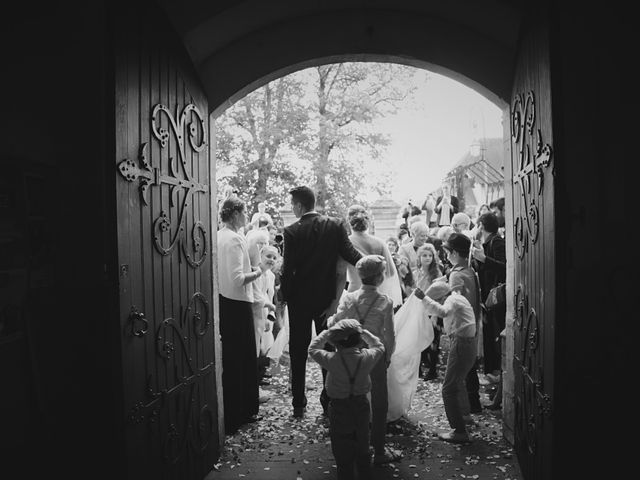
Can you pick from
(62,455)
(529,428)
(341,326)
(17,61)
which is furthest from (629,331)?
(17,61)

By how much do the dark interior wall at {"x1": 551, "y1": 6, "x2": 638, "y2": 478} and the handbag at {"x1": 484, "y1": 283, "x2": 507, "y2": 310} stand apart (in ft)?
7.53

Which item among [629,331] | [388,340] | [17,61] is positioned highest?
[17,61]

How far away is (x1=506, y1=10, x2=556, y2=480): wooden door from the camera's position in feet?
9.40

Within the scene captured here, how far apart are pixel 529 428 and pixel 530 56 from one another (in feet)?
7.38

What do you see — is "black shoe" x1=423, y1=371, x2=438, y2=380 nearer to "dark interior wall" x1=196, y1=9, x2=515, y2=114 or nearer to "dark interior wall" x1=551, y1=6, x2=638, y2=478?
"dark interior wall" x1=196, y1=9, x2=515, y2=114

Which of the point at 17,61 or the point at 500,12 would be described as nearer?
the point at 17,61

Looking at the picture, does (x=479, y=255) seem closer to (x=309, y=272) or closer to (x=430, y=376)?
(x=430, y=376)

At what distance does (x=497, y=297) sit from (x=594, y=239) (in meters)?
2.41

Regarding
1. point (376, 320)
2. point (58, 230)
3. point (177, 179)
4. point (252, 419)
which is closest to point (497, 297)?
point (376, 320)

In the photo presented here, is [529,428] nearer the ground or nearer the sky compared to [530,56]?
nearer the ground

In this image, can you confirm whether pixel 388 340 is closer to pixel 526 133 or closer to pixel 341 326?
pixel 341 326

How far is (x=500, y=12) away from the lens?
13.2 feet

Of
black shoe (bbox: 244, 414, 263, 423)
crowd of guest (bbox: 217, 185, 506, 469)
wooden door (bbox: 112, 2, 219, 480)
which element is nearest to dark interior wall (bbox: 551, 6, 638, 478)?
crowd of guest (bbox: 217, 185, 506, 469)

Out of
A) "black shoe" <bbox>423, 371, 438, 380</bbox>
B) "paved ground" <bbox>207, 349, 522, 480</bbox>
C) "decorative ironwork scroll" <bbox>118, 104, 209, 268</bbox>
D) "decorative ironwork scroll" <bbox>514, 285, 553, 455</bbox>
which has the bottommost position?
"paved ground" <bbox>207, 349, 522, 480</bbox>
